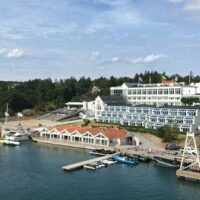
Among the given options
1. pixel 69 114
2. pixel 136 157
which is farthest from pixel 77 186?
pixel 69 114

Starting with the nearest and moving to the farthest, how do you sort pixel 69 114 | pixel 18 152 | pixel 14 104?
pixel 18 152 → pixel 69 114 → pixel 14 104

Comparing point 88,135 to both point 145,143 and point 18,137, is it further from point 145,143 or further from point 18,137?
point 18,137

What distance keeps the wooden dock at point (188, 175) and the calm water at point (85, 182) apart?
84 centimetres

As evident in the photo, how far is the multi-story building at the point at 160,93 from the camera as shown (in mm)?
87812

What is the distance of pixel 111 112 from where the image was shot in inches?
3300

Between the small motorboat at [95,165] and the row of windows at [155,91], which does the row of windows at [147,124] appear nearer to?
the row of windows at [155,91]

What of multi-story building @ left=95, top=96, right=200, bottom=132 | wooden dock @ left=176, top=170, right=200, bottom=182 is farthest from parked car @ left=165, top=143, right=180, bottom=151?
wooden dock @ left=176, top=170, right=200, bottom=182

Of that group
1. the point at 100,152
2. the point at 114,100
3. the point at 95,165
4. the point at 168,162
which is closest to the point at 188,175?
the point at 168,162

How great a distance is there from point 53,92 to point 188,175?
77.4m

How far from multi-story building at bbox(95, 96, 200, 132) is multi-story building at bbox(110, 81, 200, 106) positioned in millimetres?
8418

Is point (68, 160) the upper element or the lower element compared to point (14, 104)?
lower

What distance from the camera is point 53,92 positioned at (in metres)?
119

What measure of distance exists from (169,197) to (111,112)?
4463 cm

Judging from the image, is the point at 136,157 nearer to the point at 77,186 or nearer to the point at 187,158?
the point at 187,158
